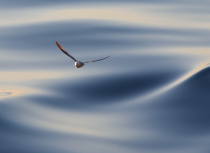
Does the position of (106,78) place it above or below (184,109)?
above

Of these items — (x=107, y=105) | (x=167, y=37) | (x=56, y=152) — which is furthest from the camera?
(x=167, y=37)

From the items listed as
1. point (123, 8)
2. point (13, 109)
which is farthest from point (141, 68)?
point (123, 8)

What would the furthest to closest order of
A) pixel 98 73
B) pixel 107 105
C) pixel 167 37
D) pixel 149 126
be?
pixel 167 37 < pixel 98 73 < pixel 107 105 < pixel 149 126

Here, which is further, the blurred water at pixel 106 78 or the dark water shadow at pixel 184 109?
the dark water shadow at pixel 184 109

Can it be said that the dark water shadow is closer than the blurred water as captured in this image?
No

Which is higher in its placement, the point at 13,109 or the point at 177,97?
the point at 177,97

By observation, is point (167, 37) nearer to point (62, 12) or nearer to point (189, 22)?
point (189, 22)

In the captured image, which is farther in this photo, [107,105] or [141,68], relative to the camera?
[141,68]

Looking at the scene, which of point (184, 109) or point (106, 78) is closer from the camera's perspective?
point (184, 109)
